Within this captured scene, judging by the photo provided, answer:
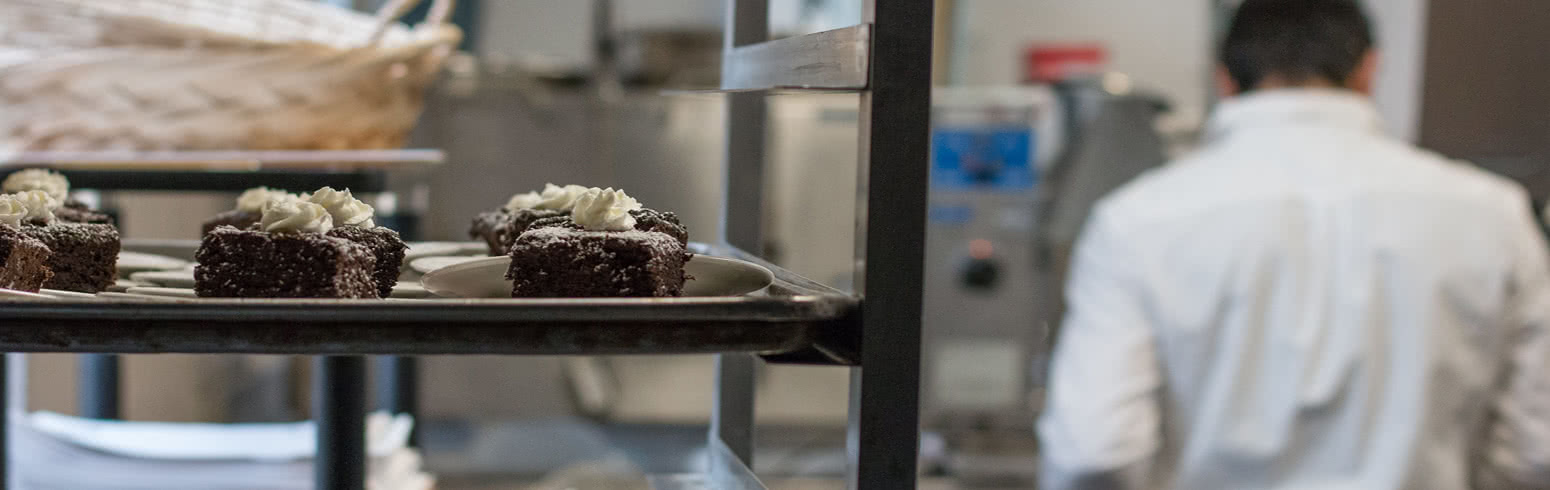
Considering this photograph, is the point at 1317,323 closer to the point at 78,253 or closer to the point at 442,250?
the point at 442,250

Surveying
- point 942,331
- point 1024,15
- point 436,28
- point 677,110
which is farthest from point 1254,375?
point 1024,15

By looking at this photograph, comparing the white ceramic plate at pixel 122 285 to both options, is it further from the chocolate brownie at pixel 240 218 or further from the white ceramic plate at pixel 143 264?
the chocolate brownie at pixel 240 218

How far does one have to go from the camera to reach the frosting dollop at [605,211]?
769 millimetres

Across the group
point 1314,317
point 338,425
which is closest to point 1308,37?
point 1314,317

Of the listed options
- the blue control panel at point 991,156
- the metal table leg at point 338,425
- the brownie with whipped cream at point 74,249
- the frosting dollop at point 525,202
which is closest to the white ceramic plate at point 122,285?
the brownie with whipped cream at point 74,249

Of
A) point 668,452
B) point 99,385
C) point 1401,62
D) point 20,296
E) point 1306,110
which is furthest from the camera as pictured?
point 668,452

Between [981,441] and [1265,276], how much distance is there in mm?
2165

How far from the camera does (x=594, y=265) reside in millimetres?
706

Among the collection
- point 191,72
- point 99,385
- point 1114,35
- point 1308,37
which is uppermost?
point 1114,35

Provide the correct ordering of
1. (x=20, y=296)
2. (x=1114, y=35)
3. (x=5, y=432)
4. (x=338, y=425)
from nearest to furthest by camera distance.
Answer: (x=20, y=296) < (x=338, y=425) < (x=5, y=432) < (x=1114, y=35)

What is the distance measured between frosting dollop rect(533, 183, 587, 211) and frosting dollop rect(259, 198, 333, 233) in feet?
0.61

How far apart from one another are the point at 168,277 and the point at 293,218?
106 mm

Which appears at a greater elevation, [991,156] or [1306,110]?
[1306,110]

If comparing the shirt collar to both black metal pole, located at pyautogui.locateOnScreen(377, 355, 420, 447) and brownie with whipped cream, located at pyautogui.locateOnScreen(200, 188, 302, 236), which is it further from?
brownie with whipped cream, located at pyautogui.locateOnScreen(200, 188, 302, 236)
